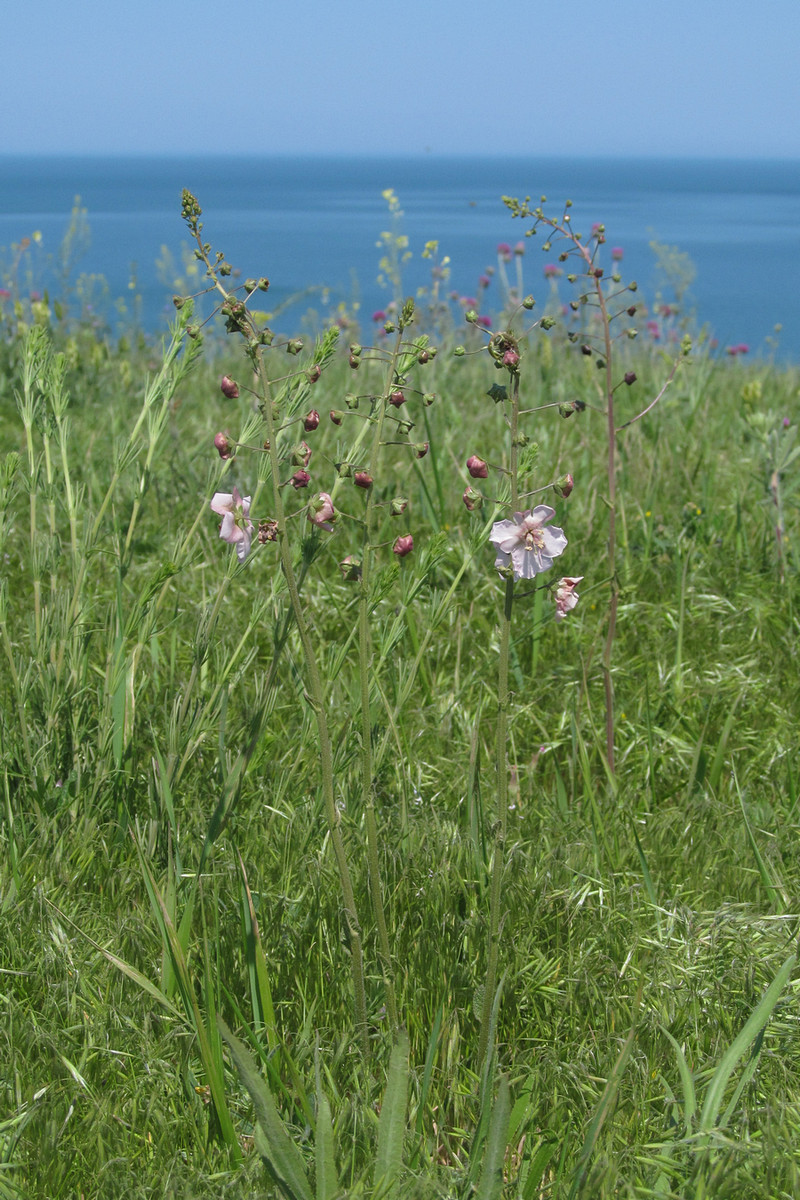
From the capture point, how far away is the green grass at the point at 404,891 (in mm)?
1258

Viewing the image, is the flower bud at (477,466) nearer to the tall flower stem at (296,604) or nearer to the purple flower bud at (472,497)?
the purple flower bud at (472,497)

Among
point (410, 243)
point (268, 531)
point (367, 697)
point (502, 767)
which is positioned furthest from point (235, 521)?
point (410, 243)

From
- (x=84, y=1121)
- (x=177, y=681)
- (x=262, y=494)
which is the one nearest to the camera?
(x=84, y=1121)

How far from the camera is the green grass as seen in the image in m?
1.26

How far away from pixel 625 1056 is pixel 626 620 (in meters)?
1.78

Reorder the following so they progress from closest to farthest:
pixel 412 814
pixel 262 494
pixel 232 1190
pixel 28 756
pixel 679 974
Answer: pixel 232 1190 → pixel 679 974 → pixel 28 756 → pixel 412 814 → pixel 262 494

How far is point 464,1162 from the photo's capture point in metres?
1.34

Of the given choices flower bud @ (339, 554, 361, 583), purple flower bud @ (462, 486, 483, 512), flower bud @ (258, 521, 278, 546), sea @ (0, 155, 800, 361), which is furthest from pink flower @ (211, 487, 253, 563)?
sea @ (0, 155, 800, 361)

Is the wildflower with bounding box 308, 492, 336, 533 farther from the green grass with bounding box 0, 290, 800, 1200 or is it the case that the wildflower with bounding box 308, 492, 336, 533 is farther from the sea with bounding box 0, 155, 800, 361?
the sea with bounding box 0, 155, 800, 361

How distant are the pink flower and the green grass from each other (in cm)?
21

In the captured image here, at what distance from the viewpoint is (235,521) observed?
55.5 inches

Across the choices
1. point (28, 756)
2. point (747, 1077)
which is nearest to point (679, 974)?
point (747, 1077)

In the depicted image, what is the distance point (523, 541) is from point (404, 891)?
0.74 m

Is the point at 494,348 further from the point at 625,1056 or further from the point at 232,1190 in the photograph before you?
the point at 232,1190
